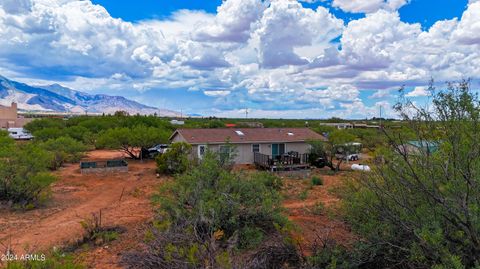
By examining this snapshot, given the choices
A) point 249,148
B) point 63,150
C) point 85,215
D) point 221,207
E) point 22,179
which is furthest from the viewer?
point 63,150

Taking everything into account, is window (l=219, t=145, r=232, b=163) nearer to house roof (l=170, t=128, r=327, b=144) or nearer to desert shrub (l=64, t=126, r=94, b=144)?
house roof (l=170, t=128, r=327, b=144)

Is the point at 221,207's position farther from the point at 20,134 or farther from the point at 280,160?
the point at 20,134

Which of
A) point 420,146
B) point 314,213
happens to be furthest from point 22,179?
point 420,146

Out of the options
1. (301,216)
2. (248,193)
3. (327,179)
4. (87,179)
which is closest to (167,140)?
(87,179)

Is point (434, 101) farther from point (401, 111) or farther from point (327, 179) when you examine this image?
point (327, 179)

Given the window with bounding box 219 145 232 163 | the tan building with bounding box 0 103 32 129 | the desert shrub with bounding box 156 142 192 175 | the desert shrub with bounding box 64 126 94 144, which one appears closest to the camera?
the window with bounding box 219 145 232 163

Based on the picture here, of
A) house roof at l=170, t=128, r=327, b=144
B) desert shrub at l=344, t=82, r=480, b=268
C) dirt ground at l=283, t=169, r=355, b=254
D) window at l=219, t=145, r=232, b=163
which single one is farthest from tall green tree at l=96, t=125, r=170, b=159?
desert shrub at l=344, t=82, r=480, b=268

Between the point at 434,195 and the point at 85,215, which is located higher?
the point at 434,195

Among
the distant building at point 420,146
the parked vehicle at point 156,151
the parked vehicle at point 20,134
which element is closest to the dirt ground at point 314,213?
the distant building at point 420,146
